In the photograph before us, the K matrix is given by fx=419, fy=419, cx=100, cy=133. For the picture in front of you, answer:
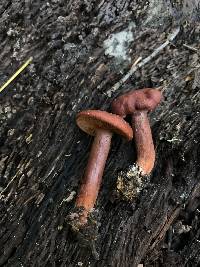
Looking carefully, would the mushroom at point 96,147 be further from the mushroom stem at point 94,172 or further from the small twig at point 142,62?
the small twig at point 142,62

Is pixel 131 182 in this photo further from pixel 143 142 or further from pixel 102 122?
pixel 102 122

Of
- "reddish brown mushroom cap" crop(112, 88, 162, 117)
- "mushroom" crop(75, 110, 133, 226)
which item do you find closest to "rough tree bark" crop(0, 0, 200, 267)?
"mushroom" crop(75, 110, 133, 226)

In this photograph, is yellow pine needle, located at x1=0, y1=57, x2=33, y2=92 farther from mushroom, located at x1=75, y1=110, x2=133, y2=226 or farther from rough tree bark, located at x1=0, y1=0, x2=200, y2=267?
mushroom, located at x1=75, y1=110, x2=133, y2=226

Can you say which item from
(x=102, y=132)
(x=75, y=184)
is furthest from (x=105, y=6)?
(x=75, y=184)

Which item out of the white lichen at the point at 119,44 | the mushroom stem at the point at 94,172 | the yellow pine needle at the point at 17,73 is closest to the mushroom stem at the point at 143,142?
the mushroom stem at the point at 94,172

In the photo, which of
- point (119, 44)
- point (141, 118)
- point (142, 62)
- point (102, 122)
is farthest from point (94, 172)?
point (119, 44)

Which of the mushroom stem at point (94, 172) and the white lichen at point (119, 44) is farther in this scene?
the white lichen at point (119, 44)
